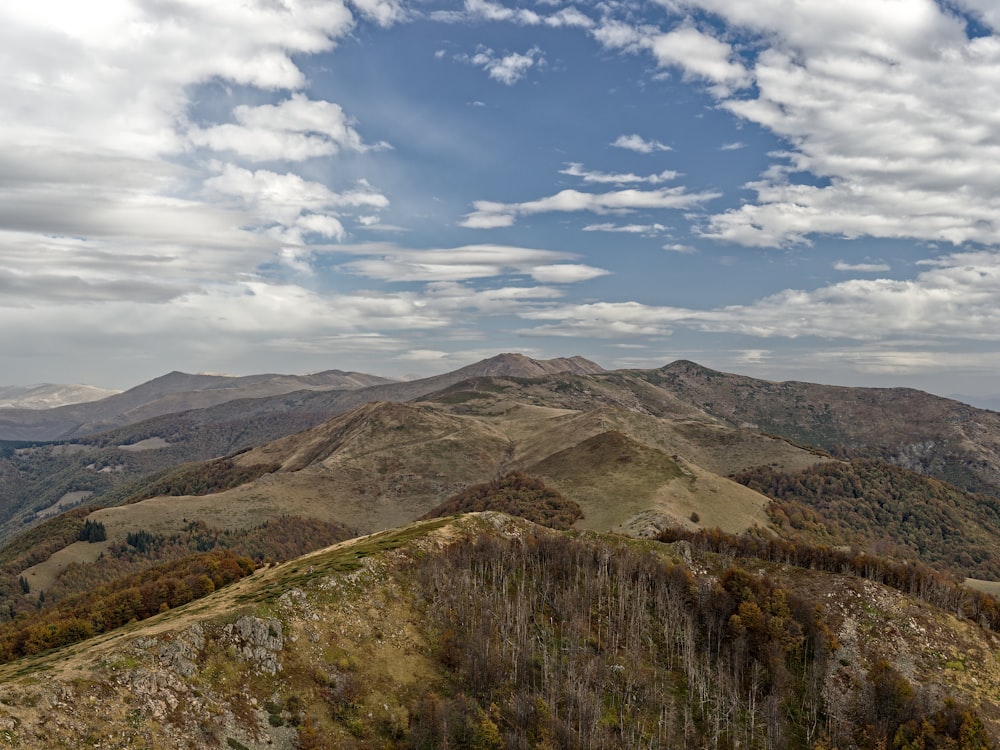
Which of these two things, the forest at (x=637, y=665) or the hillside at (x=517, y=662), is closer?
the hillside at (x=517, y=662)

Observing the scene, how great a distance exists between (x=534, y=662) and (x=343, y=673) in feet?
109

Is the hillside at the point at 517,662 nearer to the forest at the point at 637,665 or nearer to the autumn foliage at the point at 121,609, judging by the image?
the forest at the point at 637,665

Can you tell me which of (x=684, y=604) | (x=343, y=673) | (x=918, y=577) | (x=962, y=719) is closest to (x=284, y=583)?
(x=343, y=673)

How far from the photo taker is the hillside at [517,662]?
66.1 metres

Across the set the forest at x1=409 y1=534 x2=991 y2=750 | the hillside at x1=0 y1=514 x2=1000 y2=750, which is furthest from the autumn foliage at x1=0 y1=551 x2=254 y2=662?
the forest at x1=409 y1=534 x2=991 y2=750

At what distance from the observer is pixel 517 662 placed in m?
95.2

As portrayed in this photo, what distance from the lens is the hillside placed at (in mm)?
66125

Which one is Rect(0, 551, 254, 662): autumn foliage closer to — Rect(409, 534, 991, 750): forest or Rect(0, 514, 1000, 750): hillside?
Rect(0, 514, 1000, 750): hillside

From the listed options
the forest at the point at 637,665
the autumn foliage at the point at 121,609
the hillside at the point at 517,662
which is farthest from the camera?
the autumn foliage at the point at 121,609

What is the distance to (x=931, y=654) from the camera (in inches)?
3829

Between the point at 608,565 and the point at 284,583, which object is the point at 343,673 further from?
the point at 608,565

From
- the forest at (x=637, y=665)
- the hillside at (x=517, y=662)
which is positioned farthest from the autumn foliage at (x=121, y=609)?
the forest at (x=637, y=665)

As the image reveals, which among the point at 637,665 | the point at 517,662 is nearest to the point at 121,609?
the point at 517,662

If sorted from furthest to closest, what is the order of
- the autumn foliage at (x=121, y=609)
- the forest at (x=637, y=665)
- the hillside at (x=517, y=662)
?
the autumn foliage at (x=121, y=609)
the forest at (x=637, y=665)
the hillside at (x=517, y=662)
